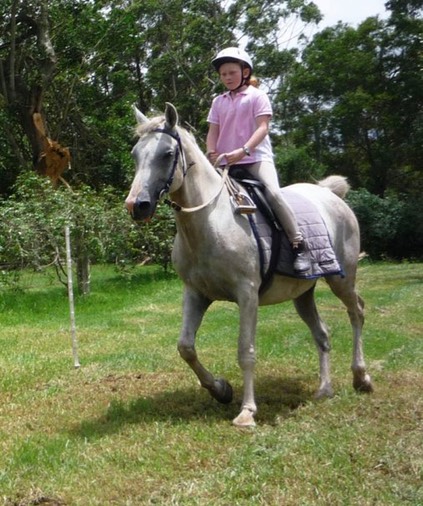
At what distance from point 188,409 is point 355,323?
1.96m

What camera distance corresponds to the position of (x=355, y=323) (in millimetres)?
7051

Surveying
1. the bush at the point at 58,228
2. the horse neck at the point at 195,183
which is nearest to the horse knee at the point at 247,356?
the horse neck at the point at 195,183

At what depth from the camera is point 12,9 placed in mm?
19562

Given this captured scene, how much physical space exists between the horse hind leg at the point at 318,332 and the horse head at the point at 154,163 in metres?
2.14

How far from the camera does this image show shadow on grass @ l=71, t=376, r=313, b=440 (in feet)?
18.5

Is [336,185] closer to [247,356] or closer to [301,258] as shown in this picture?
[301,258]

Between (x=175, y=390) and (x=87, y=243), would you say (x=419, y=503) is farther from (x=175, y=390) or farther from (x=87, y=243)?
(x=87, y=243)

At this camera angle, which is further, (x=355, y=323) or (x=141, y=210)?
(x=355, y=323)

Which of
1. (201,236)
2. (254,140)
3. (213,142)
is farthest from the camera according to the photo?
(213,142)

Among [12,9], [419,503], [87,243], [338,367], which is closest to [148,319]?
[87,243]

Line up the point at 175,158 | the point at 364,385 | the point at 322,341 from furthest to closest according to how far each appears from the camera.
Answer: the point at 322,341 < the point at 364,385 < the point at 175,158

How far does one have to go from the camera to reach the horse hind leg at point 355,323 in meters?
6.55

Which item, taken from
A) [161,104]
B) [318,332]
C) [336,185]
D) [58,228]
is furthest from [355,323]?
[161,104]

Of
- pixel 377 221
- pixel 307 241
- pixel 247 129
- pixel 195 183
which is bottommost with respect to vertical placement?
pixel 377 221
